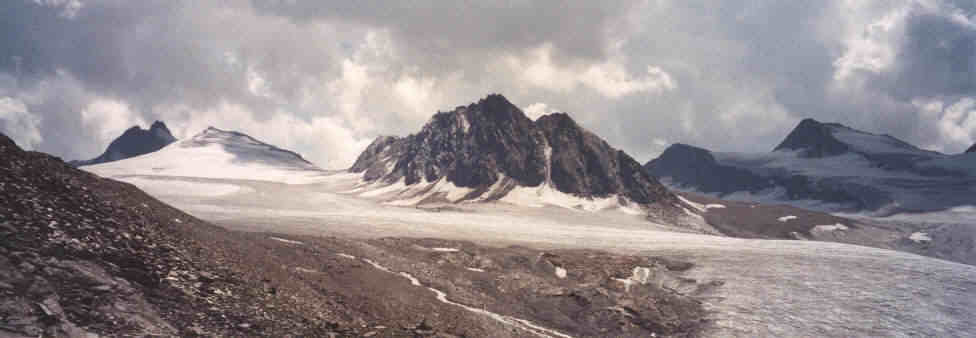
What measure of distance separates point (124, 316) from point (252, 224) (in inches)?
2193

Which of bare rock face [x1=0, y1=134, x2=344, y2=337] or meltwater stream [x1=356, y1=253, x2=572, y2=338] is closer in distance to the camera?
bare rock face [x1=0, y1=134, x2=344, y2=337]

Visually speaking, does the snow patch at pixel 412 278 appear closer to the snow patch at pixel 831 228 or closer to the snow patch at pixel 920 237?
the snow patch at pixel 831 228

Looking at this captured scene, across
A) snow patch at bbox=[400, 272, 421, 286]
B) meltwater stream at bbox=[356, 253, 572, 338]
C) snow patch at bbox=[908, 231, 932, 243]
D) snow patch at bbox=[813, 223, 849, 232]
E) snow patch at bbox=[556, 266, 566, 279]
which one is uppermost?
snow patch at bbox=[813, 223, 849, 232]

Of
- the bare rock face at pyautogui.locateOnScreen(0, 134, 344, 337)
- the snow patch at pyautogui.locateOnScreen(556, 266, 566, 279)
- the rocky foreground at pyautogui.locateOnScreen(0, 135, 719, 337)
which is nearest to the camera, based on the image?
the bare rock face at pyautogui.locateOnScreen(0, 134, 344, 337)

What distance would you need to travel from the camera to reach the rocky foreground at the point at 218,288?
12672mm

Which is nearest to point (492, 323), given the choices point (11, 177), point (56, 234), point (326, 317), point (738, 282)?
point (326, 317)

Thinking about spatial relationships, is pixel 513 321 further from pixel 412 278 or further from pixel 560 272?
pixel 560 272

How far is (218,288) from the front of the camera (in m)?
17.1

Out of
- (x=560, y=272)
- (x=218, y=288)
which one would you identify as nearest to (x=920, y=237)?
(x=560, y=272)

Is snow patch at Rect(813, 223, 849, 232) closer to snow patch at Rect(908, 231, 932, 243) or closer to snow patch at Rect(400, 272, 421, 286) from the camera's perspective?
snow patch at Rect(908, 231, 932, 243)

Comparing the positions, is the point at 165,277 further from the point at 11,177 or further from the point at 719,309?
the point at 719,309

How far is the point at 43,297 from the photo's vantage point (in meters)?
11.8

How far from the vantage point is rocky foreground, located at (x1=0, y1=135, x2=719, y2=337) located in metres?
12.7

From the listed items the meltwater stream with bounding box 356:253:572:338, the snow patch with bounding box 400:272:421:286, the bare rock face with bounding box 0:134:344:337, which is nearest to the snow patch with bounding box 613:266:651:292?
the meltwater stream with bounding box 356:253:572:338
